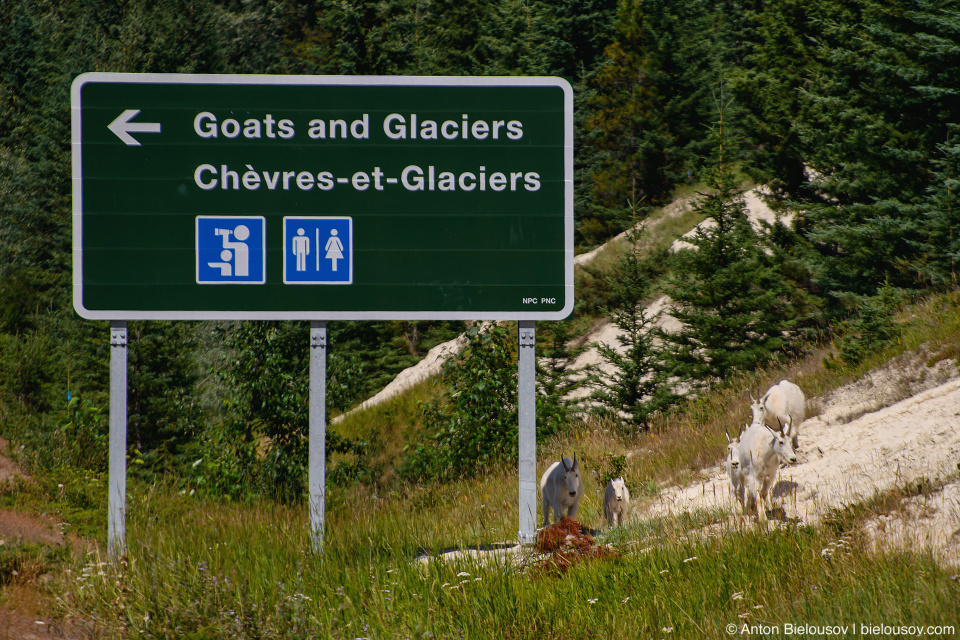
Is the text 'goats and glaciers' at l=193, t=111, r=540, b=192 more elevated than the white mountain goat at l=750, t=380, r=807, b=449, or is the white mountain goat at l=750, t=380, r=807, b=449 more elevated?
the text 'goats and glaciers' at l=193, t=111, r=540, b=192

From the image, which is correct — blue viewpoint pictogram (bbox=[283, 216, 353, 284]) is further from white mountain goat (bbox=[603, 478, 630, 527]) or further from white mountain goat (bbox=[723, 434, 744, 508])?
white mountain goat (bbox=[723, 434, 744, 508])

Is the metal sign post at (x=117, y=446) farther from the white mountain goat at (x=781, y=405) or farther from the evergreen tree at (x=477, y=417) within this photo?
the white mountain goat at (x=781, y=405)

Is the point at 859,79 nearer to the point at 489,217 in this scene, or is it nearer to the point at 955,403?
the point at 955,403

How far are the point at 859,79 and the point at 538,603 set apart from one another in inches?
765

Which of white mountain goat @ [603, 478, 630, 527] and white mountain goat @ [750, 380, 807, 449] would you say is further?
white mountain goat @ [750, 380, 807, 449]

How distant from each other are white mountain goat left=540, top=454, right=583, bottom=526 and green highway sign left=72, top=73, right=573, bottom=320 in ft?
4.66

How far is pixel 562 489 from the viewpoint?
755 centimetres

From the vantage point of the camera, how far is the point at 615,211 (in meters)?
29.4

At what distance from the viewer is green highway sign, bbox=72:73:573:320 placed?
7320 millimetres

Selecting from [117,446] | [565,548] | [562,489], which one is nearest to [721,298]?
[562,489]

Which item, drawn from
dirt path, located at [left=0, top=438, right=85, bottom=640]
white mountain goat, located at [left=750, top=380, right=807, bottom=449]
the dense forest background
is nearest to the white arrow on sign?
the dense forest background

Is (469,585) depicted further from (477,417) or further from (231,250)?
(477,417)

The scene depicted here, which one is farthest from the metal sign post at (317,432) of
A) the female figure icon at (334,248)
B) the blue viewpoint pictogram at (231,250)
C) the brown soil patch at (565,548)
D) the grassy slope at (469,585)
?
the brown soil patch at (565,548)

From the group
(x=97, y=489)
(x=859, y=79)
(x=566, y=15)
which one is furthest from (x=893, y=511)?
(x=566, y=15)
